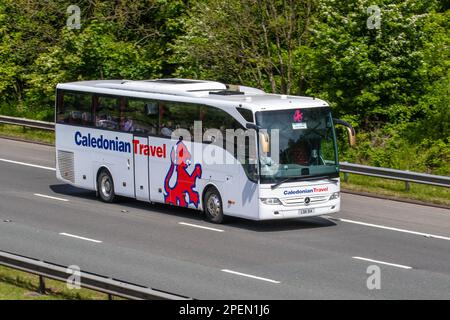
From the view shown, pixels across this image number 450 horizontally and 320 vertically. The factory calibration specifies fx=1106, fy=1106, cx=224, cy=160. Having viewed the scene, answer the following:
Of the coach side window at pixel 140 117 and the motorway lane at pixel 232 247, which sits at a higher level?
the coach side window at pixel 140 117

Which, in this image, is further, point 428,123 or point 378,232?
point 428,123

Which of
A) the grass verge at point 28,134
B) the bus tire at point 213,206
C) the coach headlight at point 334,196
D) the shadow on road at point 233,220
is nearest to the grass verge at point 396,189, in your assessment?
the shadow on road at point 233,220

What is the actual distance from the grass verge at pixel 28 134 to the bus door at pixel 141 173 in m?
11.2

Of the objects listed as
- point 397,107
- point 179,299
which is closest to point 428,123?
point 397,107

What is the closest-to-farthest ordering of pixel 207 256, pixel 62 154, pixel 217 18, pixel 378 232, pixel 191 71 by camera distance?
pixel 207 256 < pixel 378 232 < pixel 62 154 < pixel 217 18 < pixel 191 71

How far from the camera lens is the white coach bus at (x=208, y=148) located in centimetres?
2236

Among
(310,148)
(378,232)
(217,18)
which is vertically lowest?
(378,232)

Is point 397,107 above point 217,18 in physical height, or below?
below

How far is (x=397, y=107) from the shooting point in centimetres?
3238

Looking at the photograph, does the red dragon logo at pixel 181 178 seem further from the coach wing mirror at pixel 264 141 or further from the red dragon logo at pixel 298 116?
the red dragon logo at pixel 298 116

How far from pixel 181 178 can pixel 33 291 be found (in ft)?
26.8

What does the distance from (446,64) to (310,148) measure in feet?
38.0

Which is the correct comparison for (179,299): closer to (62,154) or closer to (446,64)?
(62,154)

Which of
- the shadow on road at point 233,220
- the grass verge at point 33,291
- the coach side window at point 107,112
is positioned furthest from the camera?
the coach side window at point 107,112
